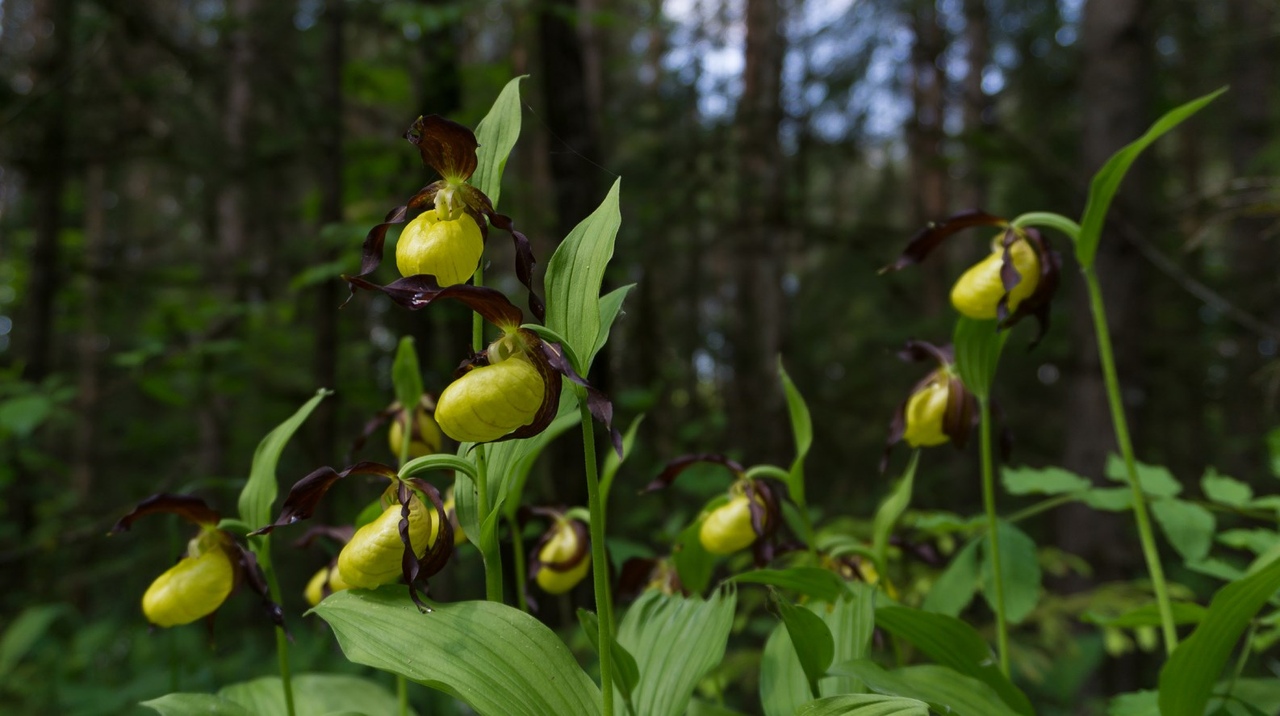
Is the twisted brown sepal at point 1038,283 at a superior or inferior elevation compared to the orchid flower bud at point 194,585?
superior

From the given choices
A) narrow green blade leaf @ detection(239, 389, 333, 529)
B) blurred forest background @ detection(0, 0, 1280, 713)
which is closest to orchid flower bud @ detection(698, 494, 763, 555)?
blurred forest background @ detection(0, 0, 1280, 713)

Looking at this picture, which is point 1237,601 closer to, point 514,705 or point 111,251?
point 514,705

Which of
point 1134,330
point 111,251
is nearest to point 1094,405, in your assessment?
point 1134,330

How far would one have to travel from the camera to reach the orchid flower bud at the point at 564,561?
1.34 meters

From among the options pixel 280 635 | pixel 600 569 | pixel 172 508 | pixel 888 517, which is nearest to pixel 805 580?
pixel 888 517

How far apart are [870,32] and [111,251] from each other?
18.2ft

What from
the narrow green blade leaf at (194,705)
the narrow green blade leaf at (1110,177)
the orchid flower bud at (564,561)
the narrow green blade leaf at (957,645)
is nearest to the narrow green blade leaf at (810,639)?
the narrow green blade leaf at (957,645)

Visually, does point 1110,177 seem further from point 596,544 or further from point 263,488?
point 263,488

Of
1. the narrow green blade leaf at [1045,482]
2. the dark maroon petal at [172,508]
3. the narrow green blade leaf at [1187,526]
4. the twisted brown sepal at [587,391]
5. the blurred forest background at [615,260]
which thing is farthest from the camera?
the blurred forest background at [615,260]

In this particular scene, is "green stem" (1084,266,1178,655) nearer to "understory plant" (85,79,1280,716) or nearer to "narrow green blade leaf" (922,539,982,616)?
"understory plant" (85,79,1280,716)

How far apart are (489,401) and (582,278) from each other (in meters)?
0.19

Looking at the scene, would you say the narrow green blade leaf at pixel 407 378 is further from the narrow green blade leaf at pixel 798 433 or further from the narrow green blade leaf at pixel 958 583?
the narrow green blade leaf at pixel 958 583

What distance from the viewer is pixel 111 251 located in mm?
4402

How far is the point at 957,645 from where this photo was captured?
1.13m
